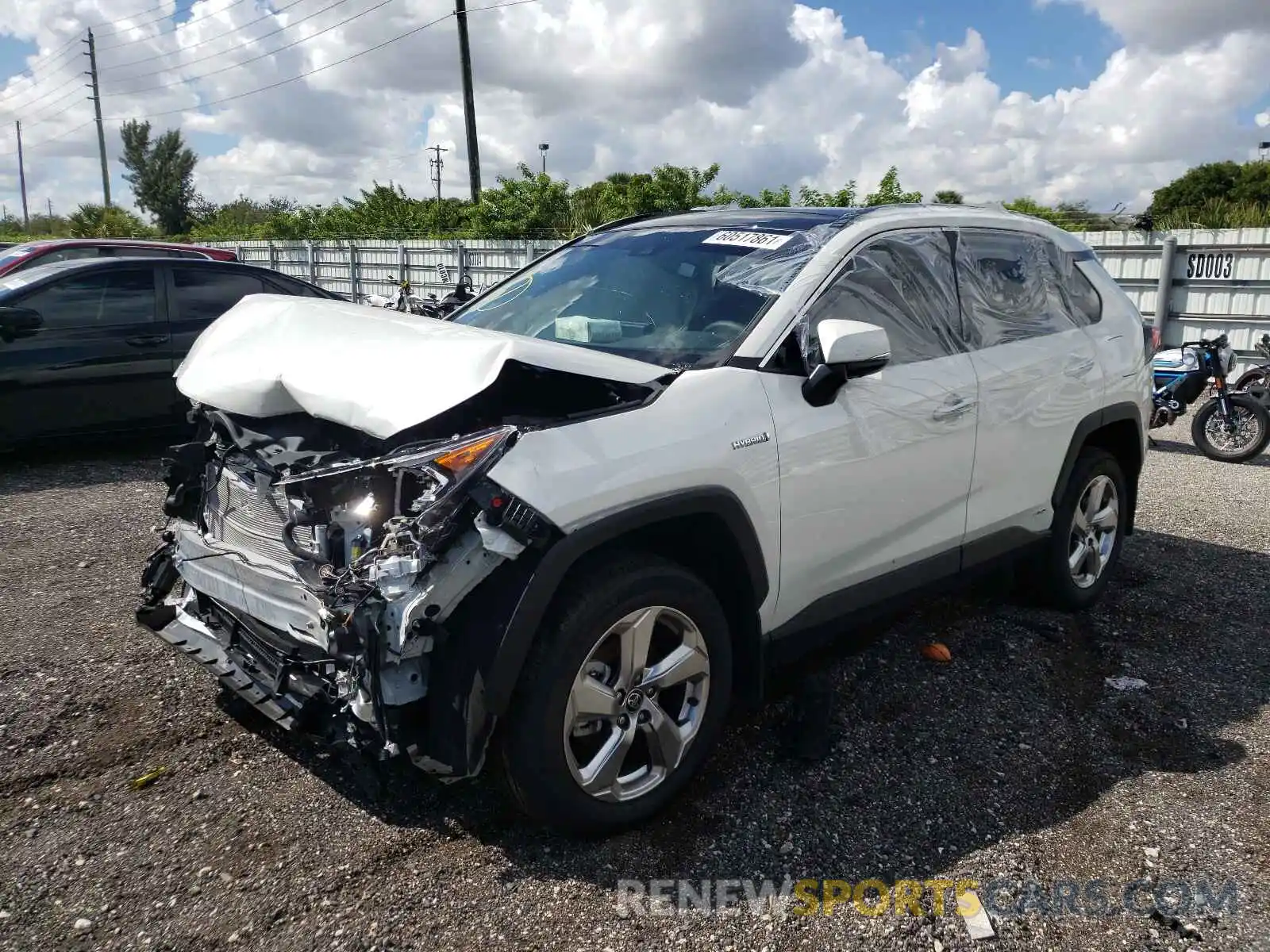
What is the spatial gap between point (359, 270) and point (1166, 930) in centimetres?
2189

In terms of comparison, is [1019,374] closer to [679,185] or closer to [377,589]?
[377,589]

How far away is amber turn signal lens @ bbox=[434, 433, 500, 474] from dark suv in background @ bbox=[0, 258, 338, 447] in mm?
5635

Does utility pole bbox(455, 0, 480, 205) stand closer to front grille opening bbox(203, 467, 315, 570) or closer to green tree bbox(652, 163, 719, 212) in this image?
green tree bbox(652, 163, 719, 212)

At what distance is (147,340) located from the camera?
752cm

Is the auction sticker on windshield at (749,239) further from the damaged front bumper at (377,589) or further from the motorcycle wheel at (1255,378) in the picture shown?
the motorcycle wheel at (1255,378)

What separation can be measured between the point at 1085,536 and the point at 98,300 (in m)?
7.07

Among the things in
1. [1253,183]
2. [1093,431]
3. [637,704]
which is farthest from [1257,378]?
[1253,183]

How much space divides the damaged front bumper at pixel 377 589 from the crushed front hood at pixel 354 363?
13 centimetres

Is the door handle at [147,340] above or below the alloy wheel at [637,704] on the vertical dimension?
above

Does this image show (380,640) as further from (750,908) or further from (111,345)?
(111,345)

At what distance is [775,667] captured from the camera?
328 cm

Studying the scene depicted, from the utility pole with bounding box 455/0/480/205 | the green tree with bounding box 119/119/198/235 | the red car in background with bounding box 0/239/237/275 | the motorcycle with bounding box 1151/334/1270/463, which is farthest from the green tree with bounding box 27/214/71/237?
the motorcycle with bounding box 1151/334/1270/463

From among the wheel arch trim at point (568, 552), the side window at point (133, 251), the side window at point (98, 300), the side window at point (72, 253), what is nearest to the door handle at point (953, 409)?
the wheel arch trim at point (568, 552)

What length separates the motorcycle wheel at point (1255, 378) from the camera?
9.21 metres
